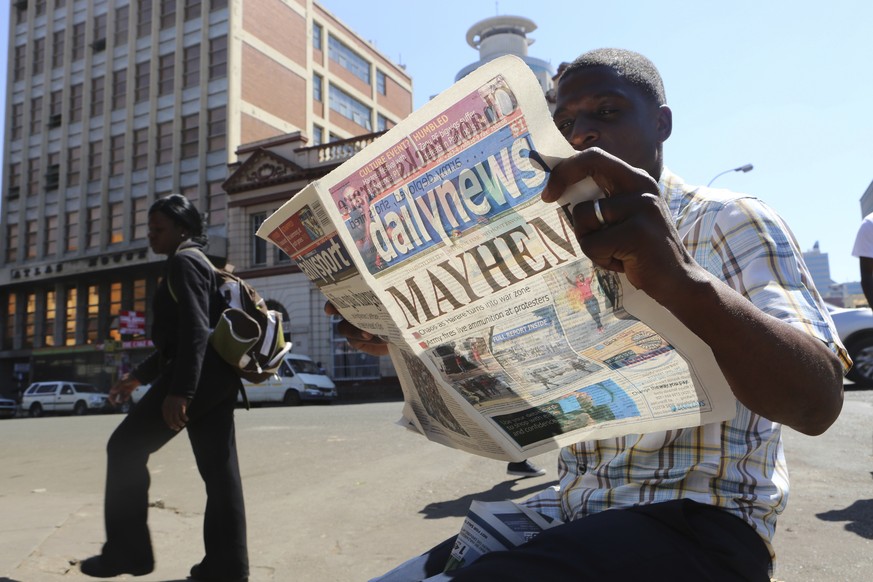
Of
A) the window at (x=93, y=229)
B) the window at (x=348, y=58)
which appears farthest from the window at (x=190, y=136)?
the window at (x=348, y=58)

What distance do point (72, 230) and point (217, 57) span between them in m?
11.1

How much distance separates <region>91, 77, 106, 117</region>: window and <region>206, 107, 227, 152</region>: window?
6964 millimetres

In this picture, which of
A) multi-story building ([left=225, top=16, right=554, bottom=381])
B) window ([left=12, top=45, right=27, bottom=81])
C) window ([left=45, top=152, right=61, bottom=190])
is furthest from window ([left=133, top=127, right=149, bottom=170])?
window ([left=12, top=45, right=27, bottom=81])

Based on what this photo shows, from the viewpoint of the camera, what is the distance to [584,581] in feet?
2.83

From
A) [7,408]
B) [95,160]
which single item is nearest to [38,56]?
[95,160]

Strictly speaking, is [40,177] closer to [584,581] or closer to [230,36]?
[230,36]

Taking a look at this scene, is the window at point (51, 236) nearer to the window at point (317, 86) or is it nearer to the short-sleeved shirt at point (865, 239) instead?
the window at point (317, 86)

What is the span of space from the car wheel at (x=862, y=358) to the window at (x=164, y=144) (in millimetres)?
27257

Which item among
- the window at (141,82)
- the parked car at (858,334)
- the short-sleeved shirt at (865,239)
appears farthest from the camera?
the window at (141,82)

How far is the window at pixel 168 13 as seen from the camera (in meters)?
29.4

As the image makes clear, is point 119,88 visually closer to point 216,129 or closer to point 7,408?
point 216,129

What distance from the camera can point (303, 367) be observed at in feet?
68.9

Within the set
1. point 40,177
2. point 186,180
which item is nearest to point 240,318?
point 186,180

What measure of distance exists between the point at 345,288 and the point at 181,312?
1769 millimetres
